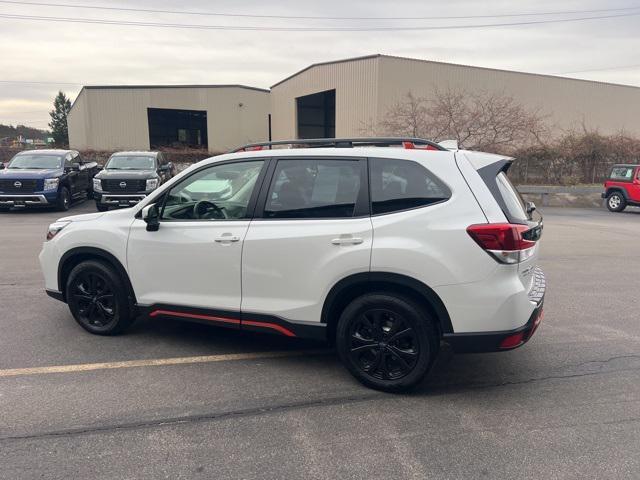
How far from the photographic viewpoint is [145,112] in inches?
1411

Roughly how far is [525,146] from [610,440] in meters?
22.5

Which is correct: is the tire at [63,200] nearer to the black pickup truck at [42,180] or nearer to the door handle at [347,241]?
the black pickup truck at [42,180]

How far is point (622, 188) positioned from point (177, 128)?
36640 mm

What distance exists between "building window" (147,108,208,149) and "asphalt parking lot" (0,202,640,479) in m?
40.5

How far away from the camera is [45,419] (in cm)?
323

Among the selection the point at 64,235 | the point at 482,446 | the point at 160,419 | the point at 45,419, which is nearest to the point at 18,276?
the point at 64,235

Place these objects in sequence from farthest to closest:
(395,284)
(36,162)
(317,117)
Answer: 1. (317,117)
2. (36,162)
3. (395,284)

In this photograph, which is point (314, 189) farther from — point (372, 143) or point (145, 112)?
point (145, 112)

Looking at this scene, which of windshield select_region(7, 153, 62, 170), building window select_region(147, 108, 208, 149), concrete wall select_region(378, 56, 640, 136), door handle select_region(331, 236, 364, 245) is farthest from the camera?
building window select_region(147, 108, 208, 149)

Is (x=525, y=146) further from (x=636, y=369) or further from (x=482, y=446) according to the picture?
(x=482, y=446)

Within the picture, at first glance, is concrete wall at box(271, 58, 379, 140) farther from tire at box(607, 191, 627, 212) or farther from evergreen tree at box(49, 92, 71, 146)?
evergreen tree at box(49, 92, 71, 146)

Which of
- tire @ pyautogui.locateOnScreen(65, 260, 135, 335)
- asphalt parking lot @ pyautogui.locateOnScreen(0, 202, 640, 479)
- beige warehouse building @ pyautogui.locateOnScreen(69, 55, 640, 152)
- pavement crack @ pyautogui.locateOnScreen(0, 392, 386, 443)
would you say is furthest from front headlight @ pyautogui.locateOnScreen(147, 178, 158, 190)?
beige warehouse building @ pyautogui.locateOnScreen(69, 55, 640, 152)

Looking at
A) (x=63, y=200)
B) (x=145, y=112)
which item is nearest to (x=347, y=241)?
(x=63, y=200)

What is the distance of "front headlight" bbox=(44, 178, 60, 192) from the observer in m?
14.1
